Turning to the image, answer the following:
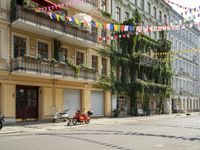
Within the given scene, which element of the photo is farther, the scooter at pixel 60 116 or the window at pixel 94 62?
the window at pixel 94 62

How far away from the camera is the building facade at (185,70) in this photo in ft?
203

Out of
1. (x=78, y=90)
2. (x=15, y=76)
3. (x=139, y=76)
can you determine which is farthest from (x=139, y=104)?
(x=15, y=76)

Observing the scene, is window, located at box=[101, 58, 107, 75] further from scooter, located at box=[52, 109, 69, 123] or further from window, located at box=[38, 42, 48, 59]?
scooter, located at box=[52, 109, 69, 123]

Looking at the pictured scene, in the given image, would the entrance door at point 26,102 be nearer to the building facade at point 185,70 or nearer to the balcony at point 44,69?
the balcony at point 44,69

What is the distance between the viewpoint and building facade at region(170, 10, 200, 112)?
61750 millimetres

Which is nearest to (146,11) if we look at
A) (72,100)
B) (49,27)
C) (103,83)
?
(103,83)

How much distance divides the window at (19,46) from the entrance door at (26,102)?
2625 millimetres

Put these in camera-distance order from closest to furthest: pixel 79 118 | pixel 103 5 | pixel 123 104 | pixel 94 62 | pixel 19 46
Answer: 1. pixel 79 118
2. pixel 19 46
3. pixel 94 62
4. pixel 103 5
5. pixel 123 104

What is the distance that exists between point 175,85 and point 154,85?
53.4ft

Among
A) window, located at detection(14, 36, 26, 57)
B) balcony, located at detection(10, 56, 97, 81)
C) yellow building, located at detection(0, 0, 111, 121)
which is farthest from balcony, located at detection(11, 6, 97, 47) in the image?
balcony, located at detection(10, 56, 97, 81)

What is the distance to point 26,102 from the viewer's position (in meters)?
28.7

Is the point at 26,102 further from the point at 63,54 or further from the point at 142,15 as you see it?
the point at 142,15

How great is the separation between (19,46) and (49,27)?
2.79 meters

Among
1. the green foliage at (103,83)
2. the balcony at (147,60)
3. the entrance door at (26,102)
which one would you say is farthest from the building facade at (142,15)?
the entrance door at (26,102)
